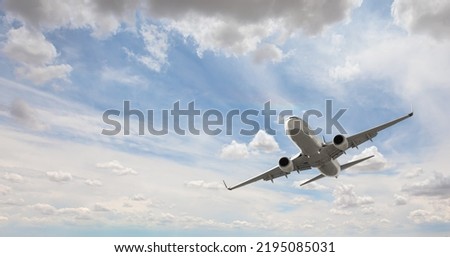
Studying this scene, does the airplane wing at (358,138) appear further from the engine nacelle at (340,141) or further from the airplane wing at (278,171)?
the airplane wing at (278,171)

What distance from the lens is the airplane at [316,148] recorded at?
44406 mm

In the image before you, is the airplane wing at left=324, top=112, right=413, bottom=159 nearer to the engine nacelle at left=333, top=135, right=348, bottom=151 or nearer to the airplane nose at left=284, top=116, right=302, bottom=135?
the engine nacelle at left=333, top=135, right=348, bottom=151

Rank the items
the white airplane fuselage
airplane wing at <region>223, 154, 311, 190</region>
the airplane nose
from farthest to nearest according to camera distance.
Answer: airplane wing at <region>223, 154, 311, 190</region> < the white airplane fuselage < the airplane nose

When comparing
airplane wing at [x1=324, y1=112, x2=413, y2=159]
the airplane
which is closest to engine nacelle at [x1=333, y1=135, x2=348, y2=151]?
the airplane

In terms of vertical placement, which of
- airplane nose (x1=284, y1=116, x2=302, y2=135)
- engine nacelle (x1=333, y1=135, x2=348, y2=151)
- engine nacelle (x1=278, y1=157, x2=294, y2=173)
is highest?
airplane nose (x1=284, y1=116, x2=302, y2=135)

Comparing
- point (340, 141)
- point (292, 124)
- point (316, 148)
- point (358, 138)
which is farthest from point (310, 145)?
point (358, 138)

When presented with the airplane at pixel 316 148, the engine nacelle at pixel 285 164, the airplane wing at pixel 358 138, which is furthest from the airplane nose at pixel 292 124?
the airplane wing at pixel 358 138

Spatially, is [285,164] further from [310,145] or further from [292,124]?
[292,124]

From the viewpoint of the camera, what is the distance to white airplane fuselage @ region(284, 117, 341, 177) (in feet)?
144

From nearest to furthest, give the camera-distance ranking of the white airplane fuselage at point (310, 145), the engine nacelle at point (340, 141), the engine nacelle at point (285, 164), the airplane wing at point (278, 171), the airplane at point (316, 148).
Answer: the white airplane fuselage at point (310, 145)
the airplane at point (316, 148)
the engine nacelle at point (340, 141)
the engine nacelle at point (285, 164)
the airplane wing at point (278, 171)
